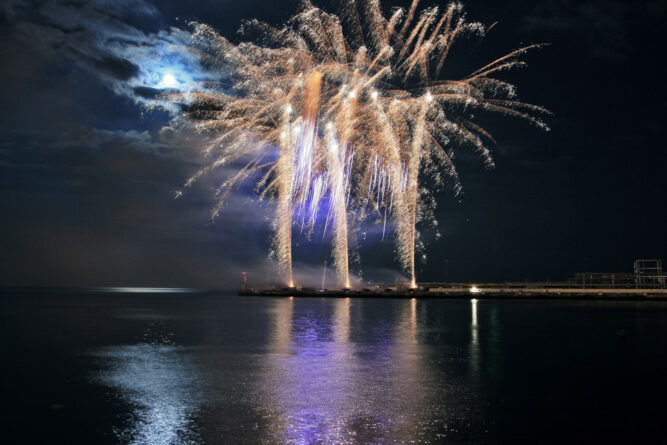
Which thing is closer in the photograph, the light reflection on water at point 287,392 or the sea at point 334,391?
the light reflection on water at point 287,392

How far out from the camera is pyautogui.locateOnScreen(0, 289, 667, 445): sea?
9320 millimetres

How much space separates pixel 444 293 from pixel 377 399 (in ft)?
245

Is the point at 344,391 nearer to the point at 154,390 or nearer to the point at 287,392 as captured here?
the point at 287,392

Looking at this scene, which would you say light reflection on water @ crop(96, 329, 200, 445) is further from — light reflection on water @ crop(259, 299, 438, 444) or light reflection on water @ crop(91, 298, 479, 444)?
light reflection on water @ crop(259, 299, 438, 444)

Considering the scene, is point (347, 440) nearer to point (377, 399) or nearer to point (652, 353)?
point (377, 399)

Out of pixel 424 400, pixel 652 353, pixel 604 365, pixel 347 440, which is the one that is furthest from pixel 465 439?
pixel 652 353

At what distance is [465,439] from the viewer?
29.1 feet

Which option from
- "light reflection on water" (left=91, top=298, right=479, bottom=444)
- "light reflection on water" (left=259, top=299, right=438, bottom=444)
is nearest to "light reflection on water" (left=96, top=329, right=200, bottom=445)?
"light reflection on water" (left=91, top=298, right=479, bottom=444)

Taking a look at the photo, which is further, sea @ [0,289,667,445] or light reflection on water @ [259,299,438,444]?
sea @ [0,289,667,445]

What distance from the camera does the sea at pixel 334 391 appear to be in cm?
932

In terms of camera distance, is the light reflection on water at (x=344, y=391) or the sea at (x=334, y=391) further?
the sea at (x=334, y=391)

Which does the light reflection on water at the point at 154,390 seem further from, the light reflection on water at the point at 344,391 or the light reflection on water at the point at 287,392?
the light reflection on water at the point at 344,391

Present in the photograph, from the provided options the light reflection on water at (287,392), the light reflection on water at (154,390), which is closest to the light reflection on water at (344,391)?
the light reflection on water at (287,392)

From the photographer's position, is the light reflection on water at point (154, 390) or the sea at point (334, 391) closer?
the light reflection on water at point (154, 390)
